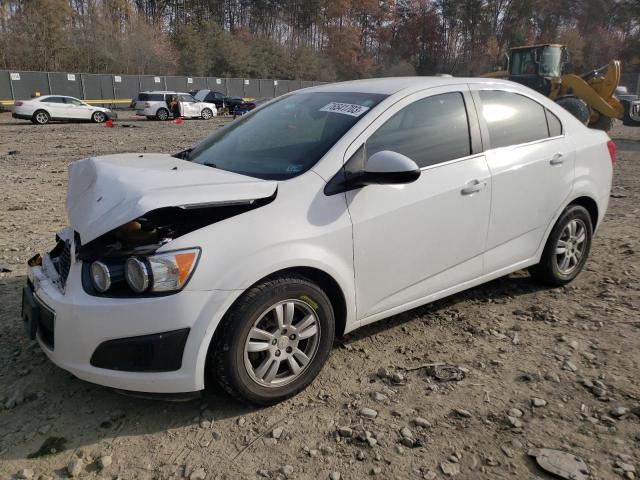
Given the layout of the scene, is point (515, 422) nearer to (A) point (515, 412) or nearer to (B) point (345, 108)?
(A) point (515, 412)

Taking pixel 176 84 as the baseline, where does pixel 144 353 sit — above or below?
below

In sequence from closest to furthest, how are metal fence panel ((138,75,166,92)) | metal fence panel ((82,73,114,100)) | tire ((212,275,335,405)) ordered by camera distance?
tire ((212,275,335,405))
metal fence panel ((82,73,114,100))
metal fence panel ((138,75,166,92))

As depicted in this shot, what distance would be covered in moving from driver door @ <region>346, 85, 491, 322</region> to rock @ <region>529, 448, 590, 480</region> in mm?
1136

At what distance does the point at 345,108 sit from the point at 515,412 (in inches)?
79.4

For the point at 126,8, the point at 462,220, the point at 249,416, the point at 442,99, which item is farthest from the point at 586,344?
the point at 126,8

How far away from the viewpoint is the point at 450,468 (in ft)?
7.84

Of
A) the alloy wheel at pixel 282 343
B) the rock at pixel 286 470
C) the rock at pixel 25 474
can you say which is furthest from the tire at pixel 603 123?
the rock at pixel 25 474

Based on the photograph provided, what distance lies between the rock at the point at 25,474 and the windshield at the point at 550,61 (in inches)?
707

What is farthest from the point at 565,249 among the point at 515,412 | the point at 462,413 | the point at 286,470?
the point at 286,470

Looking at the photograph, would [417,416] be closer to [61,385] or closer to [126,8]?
[61,385]

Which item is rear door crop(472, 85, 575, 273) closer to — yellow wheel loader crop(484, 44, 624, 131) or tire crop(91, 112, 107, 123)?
yellow wheel loader crop(484, 44, 624, 131)

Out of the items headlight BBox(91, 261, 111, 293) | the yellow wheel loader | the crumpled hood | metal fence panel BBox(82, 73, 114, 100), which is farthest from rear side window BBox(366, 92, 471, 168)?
metal fence panel BBox(82, 73, 114, 100)

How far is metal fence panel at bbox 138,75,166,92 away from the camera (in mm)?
40688

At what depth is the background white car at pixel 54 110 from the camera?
22297mm
